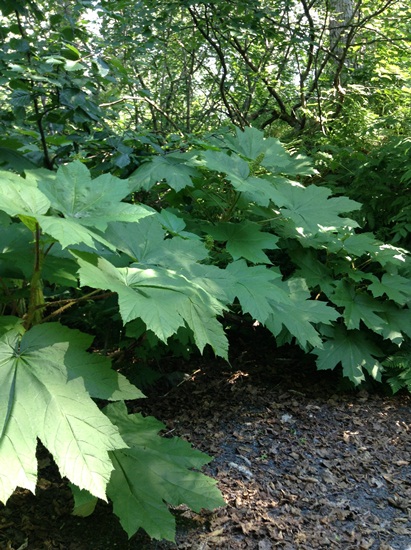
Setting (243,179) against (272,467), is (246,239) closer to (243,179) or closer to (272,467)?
(243,179)

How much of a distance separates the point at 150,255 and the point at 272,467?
1289 millimetres

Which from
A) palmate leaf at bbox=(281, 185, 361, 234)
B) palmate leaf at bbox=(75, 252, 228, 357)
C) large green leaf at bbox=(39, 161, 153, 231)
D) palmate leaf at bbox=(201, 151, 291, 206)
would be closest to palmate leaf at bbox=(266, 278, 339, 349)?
palmate leaf at bbox=(281, 185, 361, 234)

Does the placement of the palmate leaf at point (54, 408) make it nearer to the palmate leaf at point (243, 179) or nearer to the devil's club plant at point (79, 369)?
the devil's club plant at point (79, 369)

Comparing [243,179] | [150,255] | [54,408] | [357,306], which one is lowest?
[357,306]

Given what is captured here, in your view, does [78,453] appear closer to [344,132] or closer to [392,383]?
[392,383]

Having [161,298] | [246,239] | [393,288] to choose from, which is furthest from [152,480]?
[393,288]

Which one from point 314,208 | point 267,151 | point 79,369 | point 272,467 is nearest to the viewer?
point 79,369

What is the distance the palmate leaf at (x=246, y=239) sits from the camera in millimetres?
2607

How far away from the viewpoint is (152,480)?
6.10 ft

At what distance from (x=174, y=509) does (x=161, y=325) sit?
1.07 m

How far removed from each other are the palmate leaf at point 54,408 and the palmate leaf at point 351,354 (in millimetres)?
1846

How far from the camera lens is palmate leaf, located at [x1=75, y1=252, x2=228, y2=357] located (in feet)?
4.55

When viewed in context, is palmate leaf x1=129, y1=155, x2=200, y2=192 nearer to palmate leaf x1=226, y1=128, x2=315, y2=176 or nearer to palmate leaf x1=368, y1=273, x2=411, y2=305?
palmate leaf x1=226, y1=128, x2=315, y2=176

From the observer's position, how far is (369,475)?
2506 millimetres
